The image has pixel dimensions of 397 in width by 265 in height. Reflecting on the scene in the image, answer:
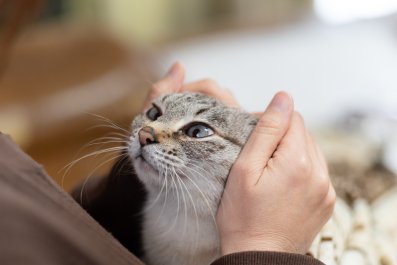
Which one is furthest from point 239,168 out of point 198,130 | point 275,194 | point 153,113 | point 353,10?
point 353,10

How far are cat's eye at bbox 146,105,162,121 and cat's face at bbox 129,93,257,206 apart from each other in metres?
0.02

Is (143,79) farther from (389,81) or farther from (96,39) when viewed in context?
(389,81)

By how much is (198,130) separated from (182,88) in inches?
7.7

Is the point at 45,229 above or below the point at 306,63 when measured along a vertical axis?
above

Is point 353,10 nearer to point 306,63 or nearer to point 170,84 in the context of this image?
point 306,63

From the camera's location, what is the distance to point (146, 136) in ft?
2.98

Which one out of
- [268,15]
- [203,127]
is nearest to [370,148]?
[203,127]

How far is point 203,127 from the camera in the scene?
3.19ft

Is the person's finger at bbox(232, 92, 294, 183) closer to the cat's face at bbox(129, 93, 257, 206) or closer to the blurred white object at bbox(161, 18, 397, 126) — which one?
the cat's face at bbox(129, 93, 257, 206)

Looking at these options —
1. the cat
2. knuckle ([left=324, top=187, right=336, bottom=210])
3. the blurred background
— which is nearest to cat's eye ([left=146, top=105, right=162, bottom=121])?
the cat

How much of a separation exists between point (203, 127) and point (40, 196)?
14.9 inches

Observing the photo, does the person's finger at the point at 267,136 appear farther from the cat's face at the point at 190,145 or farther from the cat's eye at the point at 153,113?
the cat's eye at the point at 153,113

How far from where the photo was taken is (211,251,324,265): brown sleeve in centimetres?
72

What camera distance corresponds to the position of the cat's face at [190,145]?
908 mm
